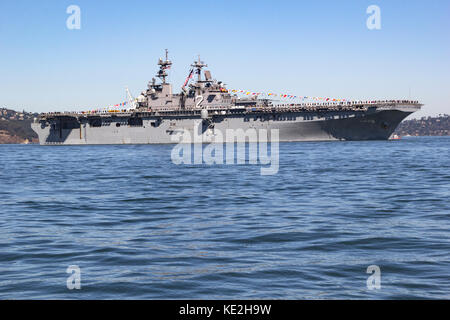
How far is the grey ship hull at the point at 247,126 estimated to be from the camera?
60562 mm

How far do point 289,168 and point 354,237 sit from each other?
55.2ft

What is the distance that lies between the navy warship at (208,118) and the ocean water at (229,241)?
143 feet

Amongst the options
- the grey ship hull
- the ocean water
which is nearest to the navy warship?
the grey ship hull

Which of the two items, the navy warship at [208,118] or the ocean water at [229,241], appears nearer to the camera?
the ocean water at [229,241]

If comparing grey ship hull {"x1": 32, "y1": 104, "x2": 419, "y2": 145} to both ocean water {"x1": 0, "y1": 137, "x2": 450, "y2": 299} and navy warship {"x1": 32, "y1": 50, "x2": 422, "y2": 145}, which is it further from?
ocean water {"x1": 0, "y1": 137, "x2": 450, "y2": 299}

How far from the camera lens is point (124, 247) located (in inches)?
353

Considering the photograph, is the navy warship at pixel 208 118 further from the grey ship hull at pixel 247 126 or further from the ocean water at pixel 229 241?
the ocean water at pixel 229 241

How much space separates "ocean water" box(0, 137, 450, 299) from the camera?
6.66 m

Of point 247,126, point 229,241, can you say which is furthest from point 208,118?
point 229,241

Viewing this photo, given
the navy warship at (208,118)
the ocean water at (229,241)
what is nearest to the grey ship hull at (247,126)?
the navy warship at (208,118)

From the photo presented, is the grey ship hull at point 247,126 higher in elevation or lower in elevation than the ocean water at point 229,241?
higher

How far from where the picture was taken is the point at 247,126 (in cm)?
6375
